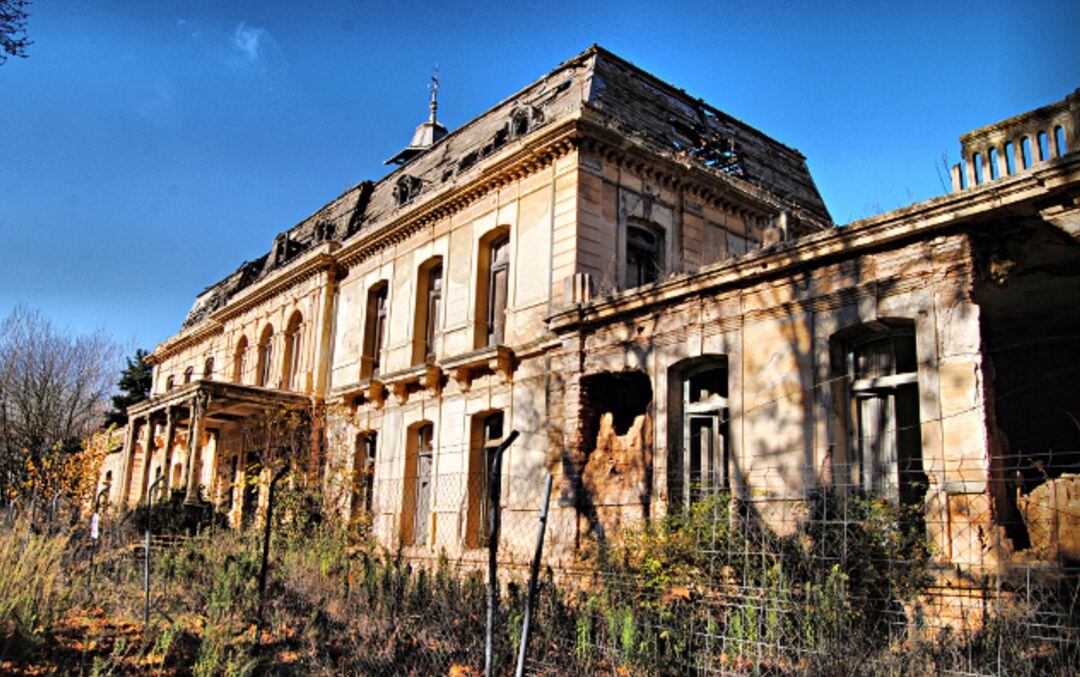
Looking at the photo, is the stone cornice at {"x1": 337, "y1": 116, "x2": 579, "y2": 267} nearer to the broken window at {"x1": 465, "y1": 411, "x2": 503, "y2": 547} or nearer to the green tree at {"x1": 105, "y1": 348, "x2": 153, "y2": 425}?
the broken window at {"x1": 465, "y1": 411, "x2": 503, "y2": 547}

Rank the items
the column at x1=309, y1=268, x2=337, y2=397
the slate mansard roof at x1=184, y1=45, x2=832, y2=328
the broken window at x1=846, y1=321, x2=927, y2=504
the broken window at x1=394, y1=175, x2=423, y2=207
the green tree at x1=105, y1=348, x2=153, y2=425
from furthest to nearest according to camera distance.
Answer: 1. the green tree at x1=105, y1=348, x2=153, y2=425
2. the column at x1=309, y1=268, x2=337, y2=397
3. the broken window at x1=394, y1=175, x2=423, y2=207
4. the slate mansard roof at x1=184, y1=45, x2=832, y2=328
5. the broken window at x1=846, y1=321, x2=927, y2=504

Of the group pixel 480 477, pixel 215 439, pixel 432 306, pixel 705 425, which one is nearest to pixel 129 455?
pixel 215 439

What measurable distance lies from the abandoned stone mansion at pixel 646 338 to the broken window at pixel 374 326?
6 cm

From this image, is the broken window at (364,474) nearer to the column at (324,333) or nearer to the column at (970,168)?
the column at (324,333)

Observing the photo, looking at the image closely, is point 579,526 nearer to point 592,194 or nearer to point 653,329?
point 653,329

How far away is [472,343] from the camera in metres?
17.0

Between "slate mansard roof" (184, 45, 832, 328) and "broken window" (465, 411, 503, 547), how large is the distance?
5192mm

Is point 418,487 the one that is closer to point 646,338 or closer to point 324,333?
point 324,333

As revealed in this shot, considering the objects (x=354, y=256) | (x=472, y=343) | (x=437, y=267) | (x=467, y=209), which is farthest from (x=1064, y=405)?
(x=354, y=256)

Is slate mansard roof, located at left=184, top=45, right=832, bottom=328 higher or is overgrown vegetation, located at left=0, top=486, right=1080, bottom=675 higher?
slate mansard roof, located at left=184, top=45, right=832, bottom=328

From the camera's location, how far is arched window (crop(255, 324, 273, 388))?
84.1 feet

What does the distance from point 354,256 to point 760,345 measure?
45.7ft

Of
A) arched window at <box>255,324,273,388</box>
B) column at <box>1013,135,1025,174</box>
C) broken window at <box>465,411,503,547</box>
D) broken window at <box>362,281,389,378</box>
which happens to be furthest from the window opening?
column at <box>1013,135,1025,174</box>

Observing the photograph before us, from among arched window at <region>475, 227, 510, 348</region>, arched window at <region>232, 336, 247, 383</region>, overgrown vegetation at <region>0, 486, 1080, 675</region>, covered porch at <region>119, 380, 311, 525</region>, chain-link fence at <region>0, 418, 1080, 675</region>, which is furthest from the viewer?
arched window at <region>232, 336, 247, 383</region>
